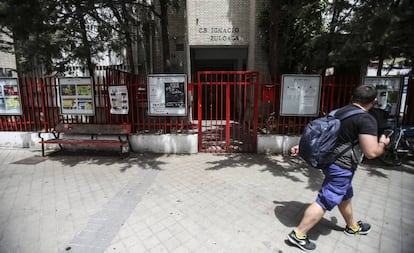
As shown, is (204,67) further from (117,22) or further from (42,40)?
(42,40)

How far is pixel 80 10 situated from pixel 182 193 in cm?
493

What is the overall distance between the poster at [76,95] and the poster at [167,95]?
170 centimetres

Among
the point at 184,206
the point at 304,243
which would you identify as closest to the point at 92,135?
the point at 184,206

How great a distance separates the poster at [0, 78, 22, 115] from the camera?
6.54 m

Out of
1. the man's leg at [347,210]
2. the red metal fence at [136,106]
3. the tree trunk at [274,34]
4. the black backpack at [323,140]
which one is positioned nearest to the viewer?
the black backpack at [323,140]

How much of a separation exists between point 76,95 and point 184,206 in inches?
185

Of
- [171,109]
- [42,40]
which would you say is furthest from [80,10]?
[171,109]

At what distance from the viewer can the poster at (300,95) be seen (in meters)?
5.73

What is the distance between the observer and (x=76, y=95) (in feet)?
20.7

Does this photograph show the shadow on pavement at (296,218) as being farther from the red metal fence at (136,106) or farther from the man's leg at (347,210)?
the red metal fence at (136,106)

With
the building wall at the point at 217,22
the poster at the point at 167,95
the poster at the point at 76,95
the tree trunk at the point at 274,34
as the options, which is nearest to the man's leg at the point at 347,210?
the poster at the point at 167,95

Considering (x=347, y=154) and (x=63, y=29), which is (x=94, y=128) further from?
(x=347, y=154)

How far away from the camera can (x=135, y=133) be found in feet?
20.5

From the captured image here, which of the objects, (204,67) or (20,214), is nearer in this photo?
(20,214)
